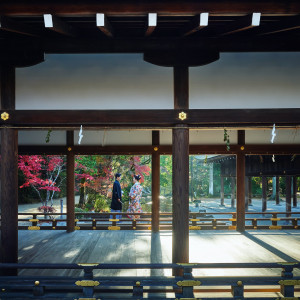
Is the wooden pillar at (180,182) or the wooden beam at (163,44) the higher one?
the wooden beam at (163,44)

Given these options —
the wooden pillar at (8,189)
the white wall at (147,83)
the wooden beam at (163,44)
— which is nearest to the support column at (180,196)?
the white wall at (147,83)

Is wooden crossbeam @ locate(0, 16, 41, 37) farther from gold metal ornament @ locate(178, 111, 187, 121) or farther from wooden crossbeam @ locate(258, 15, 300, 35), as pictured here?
wooden crossbeam @ locate(258, 15, 300, 35)

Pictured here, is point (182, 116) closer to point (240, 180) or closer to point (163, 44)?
point (163, 44)

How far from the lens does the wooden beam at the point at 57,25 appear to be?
3693 mm

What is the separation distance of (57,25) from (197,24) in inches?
81.6

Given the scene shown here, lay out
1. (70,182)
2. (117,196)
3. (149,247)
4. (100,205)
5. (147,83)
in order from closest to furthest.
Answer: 1. (147,83)
2. (149,247)
3. (70,182)
4. (117,196)
5. (100,205)

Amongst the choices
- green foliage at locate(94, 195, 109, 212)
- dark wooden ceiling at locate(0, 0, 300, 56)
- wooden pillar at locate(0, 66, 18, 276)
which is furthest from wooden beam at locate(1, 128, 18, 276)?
green foliage at locate(94, 195, 109, 212)

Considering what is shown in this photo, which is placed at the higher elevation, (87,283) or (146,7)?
(146,7)

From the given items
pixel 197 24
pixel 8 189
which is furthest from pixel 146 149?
pixel 197 24

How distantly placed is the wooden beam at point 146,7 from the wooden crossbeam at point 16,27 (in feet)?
0.47

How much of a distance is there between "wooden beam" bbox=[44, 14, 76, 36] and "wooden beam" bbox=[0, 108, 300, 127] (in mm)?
1293

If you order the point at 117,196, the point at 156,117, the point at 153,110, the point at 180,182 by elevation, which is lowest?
the point at 117,196

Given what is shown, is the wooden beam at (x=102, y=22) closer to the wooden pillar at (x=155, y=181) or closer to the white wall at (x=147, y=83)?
the white wall at (x=147, y=83)

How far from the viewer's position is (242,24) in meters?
3.90
